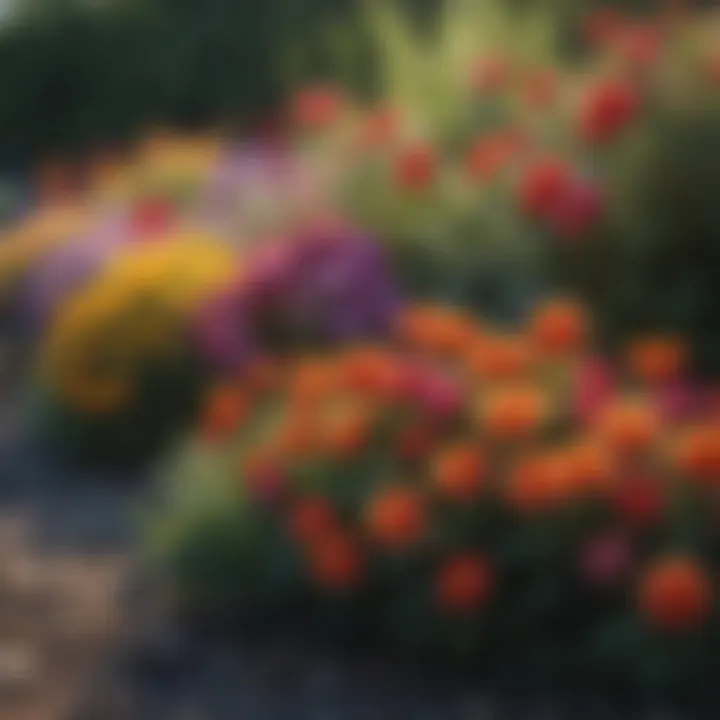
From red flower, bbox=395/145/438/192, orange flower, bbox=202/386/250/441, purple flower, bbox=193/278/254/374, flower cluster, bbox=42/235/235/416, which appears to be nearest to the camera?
orange flower, bbox=202/386/250/441

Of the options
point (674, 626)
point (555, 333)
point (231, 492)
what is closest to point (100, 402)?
point (231, 492)

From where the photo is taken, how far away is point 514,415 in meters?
3.80

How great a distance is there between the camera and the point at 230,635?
419 centimetres

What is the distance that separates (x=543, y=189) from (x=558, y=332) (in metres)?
0.63

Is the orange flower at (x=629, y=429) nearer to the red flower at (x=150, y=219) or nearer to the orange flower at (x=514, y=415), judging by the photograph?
the orange flower at (x=514, y=415)

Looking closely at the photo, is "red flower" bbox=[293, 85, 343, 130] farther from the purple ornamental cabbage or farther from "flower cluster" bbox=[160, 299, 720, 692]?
"flower cluster" bbox=[160, 299, 720, 692]

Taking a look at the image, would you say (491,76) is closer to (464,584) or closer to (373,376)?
(373,376)

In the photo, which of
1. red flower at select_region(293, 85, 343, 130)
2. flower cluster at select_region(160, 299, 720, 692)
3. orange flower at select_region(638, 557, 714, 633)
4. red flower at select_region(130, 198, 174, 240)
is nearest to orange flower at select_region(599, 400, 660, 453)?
flower cluster at select_region(160, 299, 720, 692)

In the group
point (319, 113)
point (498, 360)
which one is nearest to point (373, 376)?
point (498, 360)

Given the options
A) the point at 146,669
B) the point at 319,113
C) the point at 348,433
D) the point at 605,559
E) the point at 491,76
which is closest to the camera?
the point at 605,559

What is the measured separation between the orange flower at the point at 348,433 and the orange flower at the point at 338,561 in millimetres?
172

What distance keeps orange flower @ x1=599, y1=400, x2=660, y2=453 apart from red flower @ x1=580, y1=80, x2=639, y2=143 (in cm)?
111

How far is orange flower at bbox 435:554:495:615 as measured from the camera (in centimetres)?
368

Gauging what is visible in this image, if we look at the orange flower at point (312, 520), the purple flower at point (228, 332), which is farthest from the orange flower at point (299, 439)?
the purple flower at point (228, 332)
